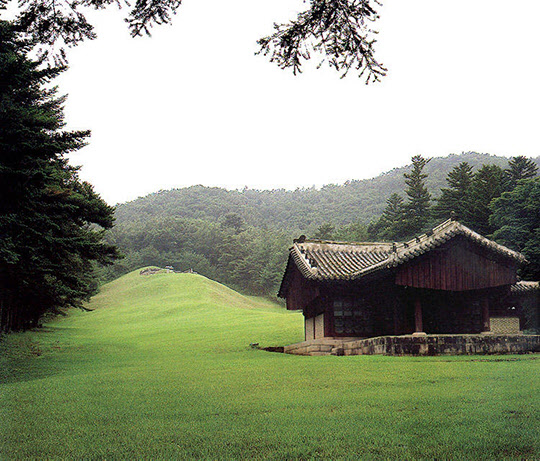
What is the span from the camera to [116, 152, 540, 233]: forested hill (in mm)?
78750

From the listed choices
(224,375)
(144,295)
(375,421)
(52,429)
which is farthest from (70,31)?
(144,295)

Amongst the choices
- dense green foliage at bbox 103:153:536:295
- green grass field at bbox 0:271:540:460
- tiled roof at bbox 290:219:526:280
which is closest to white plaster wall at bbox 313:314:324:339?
tiled roof at bbox 290:219:526:280

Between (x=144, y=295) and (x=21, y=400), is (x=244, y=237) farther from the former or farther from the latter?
(x=21, y=400)

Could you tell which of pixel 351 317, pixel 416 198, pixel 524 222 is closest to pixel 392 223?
pixel 416 198

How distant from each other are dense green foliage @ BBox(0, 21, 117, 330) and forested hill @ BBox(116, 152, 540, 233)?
4009 cm

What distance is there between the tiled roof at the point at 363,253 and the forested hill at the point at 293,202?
2939 cm

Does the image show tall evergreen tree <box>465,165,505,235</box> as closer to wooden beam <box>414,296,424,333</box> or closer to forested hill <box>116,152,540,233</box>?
forested hill <box>116,152,540,233</box>

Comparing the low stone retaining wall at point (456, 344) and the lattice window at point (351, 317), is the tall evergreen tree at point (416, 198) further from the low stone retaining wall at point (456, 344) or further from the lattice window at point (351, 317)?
the low stone retaining wall at point (456, 344)

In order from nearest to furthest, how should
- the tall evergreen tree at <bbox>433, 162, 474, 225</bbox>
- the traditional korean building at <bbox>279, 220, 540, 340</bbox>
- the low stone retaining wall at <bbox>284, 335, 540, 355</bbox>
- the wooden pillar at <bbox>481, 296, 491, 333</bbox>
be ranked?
the low stone retaining wall at <bbox>284, 335, 540, 355</bbox> < the traditional korean building at <bbox>279, 220, 540, 340</bbox> < the wooden pillar at <bbox>481, 296, 491, 333</bbox> < the tall evergreen tree at <bbox>433, 162, 474, 225</bbox>

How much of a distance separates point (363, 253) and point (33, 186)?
1438 cm

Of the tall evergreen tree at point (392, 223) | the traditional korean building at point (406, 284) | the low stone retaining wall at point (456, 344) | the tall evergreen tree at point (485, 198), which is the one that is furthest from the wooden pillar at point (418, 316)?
the tall evergreen tree at point (392, 223)

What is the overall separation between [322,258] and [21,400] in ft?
47.2

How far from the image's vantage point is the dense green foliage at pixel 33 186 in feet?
36.0

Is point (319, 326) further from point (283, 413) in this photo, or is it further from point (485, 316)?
point (283, 413)
